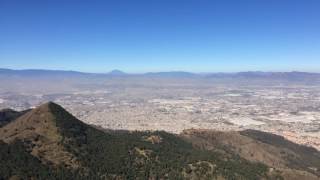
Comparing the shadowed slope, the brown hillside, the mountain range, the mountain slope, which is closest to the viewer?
the mountain range

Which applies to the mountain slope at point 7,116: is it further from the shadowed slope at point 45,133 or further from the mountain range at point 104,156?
the mountain range at point 104,156

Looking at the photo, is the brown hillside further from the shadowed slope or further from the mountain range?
the shadowed slope

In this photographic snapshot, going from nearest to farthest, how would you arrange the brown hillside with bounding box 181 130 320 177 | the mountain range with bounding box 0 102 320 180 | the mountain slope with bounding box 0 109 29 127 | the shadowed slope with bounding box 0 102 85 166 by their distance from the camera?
1. the mountain range with bounding box 0 102 320 180
2. the shadowed slope with bounding box 0 102 85 166
3. the brown hillside with bounding box 181 130 320 177
4. the mountain slope with bounding box 0 109 29 127

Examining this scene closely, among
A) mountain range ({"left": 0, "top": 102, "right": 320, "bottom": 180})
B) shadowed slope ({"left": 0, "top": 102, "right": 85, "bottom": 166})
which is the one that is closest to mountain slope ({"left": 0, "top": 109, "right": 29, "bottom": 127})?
shadowed slope ({"left": 0, "top": 102, "right": 85, "bottom": 166})

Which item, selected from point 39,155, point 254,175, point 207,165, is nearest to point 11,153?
point 39,155

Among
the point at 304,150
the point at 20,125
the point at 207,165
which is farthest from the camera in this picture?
the point at 304,150

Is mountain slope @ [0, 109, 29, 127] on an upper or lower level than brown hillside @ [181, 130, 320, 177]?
upper

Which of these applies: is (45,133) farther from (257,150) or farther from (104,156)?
(257,150)

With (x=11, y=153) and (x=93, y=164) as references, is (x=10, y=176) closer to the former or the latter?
(x=11, y=153)
